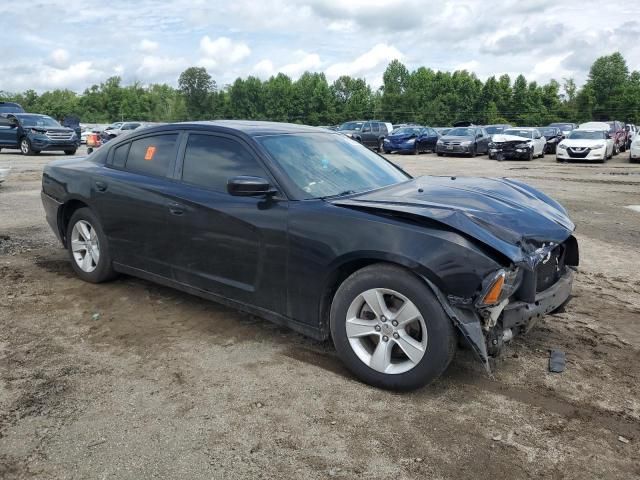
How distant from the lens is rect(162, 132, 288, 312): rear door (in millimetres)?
3707

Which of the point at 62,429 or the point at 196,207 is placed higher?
the point at 196,207

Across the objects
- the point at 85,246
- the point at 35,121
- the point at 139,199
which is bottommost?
the point at 85,246

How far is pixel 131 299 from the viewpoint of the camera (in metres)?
4.85

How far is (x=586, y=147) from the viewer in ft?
74.2

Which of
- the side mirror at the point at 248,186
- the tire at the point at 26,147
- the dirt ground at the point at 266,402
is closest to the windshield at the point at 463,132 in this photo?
the tire at the point at 26,147

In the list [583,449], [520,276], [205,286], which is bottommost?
[583,449]

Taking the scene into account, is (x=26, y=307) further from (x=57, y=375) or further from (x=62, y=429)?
(x=62, y=429)

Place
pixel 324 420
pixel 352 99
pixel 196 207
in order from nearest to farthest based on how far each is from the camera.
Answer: pixel 324 420 → pixel 196 207 → pixel 352 99

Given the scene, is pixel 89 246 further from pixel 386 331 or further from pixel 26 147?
pixel 26 147

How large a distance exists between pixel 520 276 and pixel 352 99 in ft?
258

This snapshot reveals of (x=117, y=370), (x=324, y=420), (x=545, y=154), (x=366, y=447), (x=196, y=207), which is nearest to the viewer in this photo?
(x=366, y=447)

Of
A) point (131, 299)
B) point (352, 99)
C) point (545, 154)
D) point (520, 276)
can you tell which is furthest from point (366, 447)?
point (352, 99)

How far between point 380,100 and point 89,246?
248 ft

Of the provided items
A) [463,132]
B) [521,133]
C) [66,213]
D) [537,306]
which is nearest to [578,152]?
[521,133]
